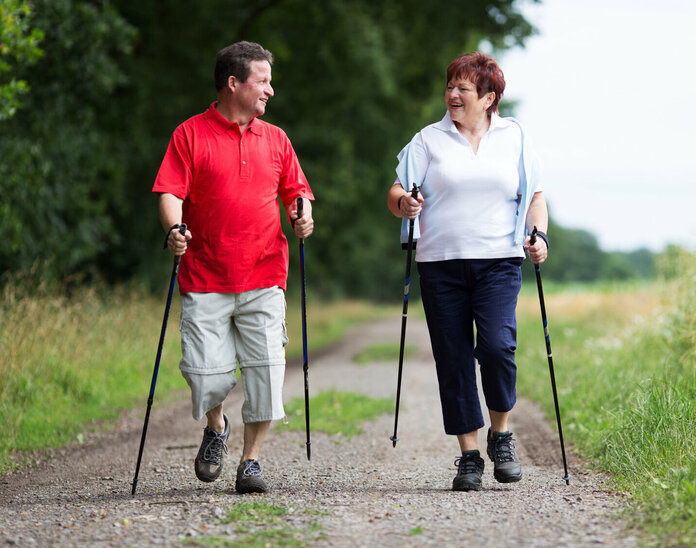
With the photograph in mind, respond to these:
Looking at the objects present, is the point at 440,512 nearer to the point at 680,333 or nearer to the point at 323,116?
the point at 680,333

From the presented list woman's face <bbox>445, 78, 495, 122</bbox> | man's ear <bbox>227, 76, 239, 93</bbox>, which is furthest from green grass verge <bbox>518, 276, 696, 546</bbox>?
man's ear <bbox>227, 76, 239, 93</bbox>

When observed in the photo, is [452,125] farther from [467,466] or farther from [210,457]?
[210,457]

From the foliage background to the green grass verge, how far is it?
6.30 feet

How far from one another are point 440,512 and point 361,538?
61 cm

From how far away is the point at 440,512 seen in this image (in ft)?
13.0

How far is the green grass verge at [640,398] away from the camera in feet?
12.5

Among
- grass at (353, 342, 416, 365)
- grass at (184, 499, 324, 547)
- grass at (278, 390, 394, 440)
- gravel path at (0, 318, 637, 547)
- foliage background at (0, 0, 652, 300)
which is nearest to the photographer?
grass at (184, 499, 324, 547)

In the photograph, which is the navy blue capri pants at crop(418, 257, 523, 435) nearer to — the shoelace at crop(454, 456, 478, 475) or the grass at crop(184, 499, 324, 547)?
the shoelace at crop(454, 456, 478, 475)

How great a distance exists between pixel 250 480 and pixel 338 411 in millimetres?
3353

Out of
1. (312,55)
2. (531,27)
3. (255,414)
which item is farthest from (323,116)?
(255,414)

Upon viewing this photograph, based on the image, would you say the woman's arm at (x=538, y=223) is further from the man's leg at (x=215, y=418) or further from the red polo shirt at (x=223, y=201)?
the man's leg at (x=215, y=418)

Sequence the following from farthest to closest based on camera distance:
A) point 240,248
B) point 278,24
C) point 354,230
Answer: point 354,230
point 278,24
point 240,248

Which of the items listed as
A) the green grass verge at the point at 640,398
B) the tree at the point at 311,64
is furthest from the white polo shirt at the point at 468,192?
the tree at the point at 311,64

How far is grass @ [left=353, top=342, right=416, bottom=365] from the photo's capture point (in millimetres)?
13306
